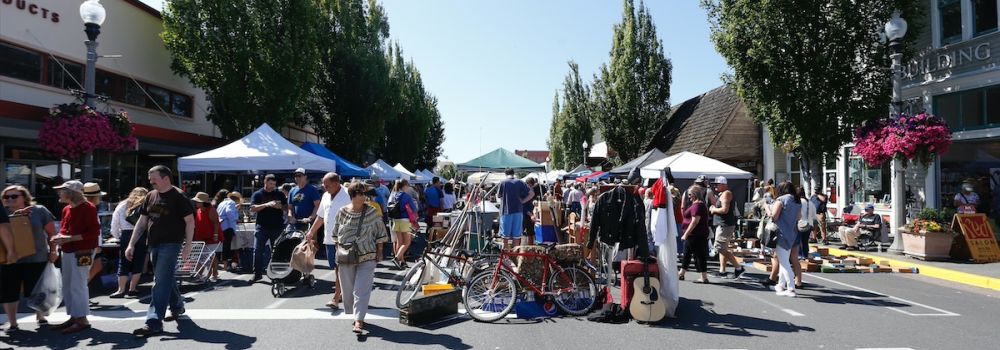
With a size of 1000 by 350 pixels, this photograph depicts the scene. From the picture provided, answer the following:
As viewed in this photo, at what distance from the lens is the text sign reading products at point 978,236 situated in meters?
11.4

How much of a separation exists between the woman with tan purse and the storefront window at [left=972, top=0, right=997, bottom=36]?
14.8 meters

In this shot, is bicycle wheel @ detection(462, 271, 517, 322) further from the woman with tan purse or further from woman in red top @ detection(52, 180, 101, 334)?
woman in red top @ detection(52, 180, 101, 334)

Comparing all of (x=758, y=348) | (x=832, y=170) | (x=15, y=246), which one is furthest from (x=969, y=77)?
(x=15, y=246)

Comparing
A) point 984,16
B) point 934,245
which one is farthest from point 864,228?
point 984,16

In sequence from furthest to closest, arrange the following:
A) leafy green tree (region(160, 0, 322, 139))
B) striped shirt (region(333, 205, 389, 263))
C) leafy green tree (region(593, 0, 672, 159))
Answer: leafy green tree (region(593, 0, 672, 159))
leafy green tree (region(160, 0, 322, 139))
striped shirt (region(333, 205, 389, 263))

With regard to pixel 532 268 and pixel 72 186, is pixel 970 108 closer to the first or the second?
pixel 532 268

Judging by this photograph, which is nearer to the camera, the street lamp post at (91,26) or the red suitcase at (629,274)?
the red suitcase at (629,274)

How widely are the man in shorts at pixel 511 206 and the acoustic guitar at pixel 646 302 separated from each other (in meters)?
3.81

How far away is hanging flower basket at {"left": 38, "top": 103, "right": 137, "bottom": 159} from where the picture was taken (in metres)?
11.2

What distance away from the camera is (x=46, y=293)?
618 centimetres

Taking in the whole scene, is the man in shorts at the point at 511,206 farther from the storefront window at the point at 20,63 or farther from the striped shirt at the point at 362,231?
the storefront window at the point at 20,63

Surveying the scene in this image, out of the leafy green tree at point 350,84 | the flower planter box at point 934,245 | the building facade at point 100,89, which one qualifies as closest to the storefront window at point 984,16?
the flower planter box at point 934,245

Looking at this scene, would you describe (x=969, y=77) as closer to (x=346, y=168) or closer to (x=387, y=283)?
(x=387, y=283)

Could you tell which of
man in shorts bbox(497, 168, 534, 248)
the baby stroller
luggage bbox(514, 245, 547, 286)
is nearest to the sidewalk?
man in shorts bbox(497, 168, 534, 248)
